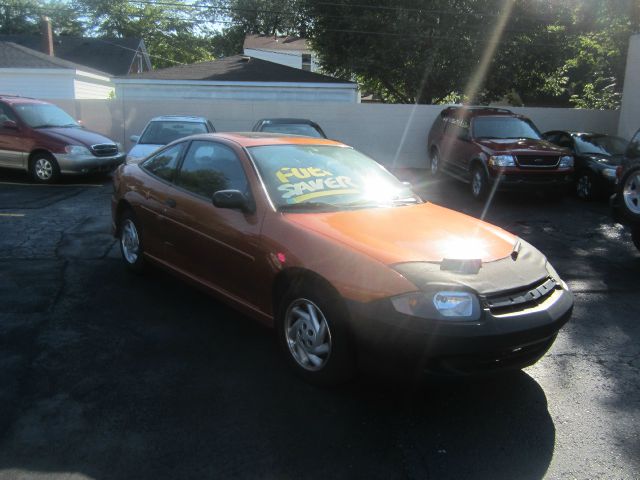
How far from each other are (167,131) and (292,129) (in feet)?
8.83

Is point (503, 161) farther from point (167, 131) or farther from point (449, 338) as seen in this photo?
point (449, 338)

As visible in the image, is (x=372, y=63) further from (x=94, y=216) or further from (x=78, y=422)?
(x=78, y=422)

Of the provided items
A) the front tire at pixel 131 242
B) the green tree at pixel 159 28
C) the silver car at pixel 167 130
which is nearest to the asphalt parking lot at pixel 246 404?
the front tire at pixel 131 242

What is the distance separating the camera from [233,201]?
410 centimetres

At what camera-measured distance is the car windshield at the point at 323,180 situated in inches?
167

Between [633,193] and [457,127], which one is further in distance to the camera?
[457,127]

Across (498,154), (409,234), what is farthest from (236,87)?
(409,234)

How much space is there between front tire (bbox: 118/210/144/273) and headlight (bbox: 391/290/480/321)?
3334mm

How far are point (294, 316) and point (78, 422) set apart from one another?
55.8 inches

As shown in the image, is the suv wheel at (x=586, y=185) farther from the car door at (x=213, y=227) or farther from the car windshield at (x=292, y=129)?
the car door at (x=213, y=227)

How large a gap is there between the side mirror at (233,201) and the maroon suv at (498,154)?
7.64m

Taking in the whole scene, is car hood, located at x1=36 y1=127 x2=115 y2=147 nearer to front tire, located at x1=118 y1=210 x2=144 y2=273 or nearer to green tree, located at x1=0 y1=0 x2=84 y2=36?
front tire, located at x1=118 y1=210 x2=144 y2=273

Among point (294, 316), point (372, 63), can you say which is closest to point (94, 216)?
point (294, 316)

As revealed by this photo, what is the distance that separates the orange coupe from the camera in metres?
3.19
